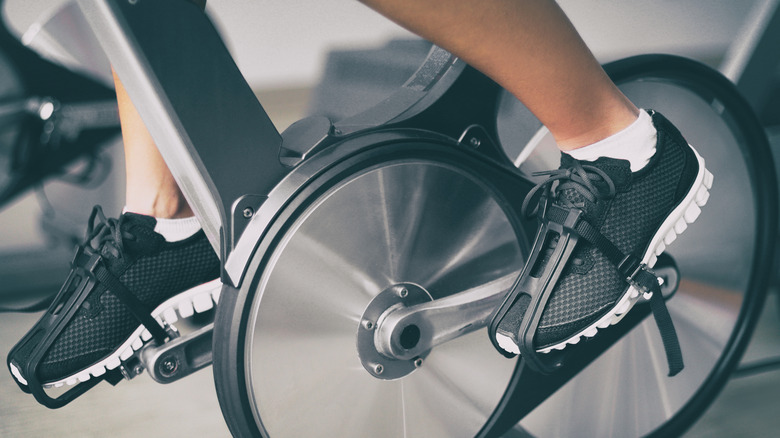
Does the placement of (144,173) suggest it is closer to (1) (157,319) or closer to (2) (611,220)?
(1) (157,319)

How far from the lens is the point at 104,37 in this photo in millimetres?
611

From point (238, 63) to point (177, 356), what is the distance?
1.04 metres

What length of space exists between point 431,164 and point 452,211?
2.6 inches

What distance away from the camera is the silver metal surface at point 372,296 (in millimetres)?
688

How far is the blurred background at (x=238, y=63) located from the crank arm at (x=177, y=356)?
384mm

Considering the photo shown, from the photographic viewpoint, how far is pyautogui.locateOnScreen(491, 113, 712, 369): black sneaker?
0.69 meters

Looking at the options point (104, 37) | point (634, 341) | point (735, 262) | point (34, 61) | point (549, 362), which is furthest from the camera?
point (34, 61)

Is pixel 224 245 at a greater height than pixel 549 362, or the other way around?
pixel 224 245

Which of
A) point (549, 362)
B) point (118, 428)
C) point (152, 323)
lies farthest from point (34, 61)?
point (549, 362)

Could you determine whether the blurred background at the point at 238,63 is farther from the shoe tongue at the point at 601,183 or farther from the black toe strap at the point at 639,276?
the shoe tongue at the point at 601,183

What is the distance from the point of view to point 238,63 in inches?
64.5

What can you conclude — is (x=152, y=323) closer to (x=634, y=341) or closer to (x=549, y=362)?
(x=549, y=362)

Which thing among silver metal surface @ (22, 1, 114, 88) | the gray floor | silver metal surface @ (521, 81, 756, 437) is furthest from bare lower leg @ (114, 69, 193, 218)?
silver metal surface @ (22, 1, 114, 88)

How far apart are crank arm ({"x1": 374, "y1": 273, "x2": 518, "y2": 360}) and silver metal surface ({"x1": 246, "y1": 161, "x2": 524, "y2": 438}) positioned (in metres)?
0.03
